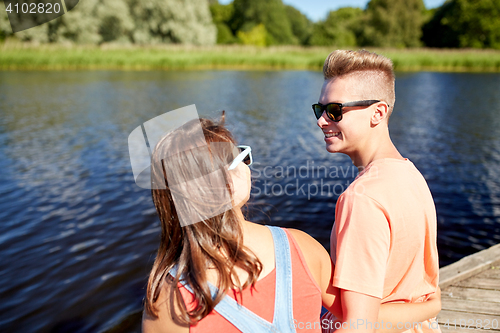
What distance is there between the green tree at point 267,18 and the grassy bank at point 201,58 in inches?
1177

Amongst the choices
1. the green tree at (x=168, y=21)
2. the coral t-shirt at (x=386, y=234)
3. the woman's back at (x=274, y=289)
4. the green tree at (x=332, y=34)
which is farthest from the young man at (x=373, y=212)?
the green tree at (x=332, y=34)

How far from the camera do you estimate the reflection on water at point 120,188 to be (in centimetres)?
407

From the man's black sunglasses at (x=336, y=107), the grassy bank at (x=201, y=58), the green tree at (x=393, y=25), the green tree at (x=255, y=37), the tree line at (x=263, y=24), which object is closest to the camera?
the man's black sunglasses at (x=336, y=107)

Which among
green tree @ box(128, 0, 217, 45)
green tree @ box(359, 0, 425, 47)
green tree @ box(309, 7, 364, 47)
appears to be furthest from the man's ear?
green tree @ box(359, 0, 425, 47)

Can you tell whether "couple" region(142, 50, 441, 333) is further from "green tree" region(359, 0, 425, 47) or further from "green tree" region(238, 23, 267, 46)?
"green tree" region(238, 23, 267, 46)

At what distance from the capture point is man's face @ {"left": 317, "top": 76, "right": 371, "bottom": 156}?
66.0 inches

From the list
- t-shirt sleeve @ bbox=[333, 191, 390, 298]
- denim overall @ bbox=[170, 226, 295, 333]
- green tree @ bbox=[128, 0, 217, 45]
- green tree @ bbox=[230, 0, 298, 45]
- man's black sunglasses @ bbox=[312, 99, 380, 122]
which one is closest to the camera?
denim overall @ bbox=[170, 226, 295, 333]

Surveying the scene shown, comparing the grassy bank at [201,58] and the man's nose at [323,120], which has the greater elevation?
the grassy bank at [201,58]

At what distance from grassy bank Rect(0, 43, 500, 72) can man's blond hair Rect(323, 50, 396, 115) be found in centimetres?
2874

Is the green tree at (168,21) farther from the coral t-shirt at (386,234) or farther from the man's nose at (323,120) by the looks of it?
the coral t-shirt at (386,234)

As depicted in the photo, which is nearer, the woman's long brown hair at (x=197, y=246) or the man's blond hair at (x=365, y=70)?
the woman's long brown hair at (x=197, y=246)

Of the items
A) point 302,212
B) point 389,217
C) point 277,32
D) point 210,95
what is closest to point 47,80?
point 210,95

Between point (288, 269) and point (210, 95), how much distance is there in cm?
1684

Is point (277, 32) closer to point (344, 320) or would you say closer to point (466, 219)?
point (466, 219)
